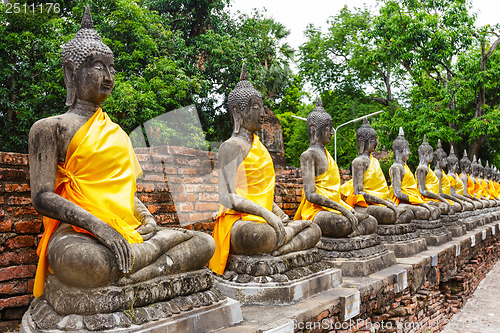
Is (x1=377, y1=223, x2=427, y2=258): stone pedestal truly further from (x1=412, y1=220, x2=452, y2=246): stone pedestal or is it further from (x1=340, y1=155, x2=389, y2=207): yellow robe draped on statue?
(x1=412, y1=220, x2=452, y2=246): stone pedestal

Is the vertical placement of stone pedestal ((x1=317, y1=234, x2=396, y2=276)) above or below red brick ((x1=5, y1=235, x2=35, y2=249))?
below

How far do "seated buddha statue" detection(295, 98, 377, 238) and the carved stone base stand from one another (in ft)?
6.96

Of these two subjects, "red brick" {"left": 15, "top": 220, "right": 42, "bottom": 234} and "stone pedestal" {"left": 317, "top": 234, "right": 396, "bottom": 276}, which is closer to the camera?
"red brick" {"left": 15, "top": 220, "right": 42, "bottom": 234}

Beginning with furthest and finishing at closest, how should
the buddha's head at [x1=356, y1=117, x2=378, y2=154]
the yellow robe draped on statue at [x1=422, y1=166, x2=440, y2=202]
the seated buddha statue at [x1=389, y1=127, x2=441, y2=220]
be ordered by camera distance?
1. the yellow robe draped on statue at [x1=422, y1=166, x2=440, y2=202]
2. the seated buddha statue at [x1=389, y1=127, x2=441, y2=220]
3. the buddha's head at [x1=356, y1=117, x2=378, y2=154]

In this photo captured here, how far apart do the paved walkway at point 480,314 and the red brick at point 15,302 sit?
20.1 ft

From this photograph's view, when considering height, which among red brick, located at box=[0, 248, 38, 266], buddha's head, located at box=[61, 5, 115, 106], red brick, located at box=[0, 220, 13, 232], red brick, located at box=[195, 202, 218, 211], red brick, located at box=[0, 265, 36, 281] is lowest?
red brick, located at box=[0, 265, 36, 281]

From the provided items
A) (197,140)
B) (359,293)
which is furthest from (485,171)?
(359,293)

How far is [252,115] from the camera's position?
4.10m

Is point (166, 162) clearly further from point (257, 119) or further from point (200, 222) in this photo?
point (257, 119)

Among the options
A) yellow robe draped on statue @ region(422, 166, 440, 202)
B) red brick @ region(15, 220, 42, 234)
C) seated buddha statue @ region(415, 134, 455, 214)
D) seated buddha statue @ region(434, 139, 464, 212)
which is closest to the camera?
red brick @ region(15, 220, 42, 234)

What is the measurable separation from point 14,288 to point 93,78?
66.5 inches

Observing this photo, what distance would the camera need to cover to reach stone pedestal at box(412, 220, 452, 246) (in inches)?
302

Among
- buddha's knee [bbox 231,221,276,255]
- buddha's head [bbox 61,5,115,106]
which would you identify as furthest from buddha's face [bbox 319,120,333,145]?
buddha's head [bbox 61,5,115,106]

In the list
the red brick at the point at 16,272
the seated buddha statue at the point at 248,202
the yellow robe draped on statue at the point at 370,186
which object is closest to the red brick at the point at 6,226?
the red brick at the point at 16,272
